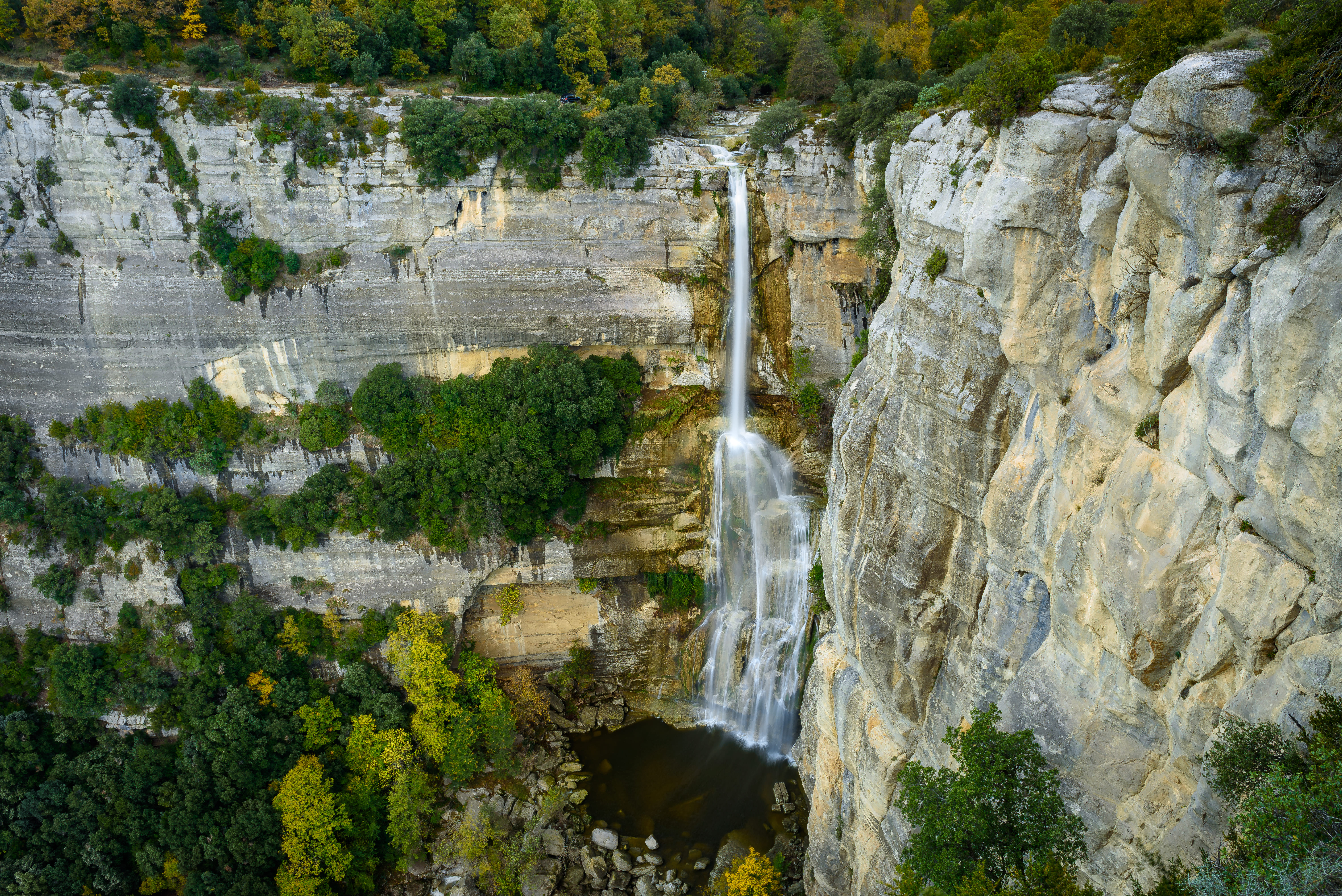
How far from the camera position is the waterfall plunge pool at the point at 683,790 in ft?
77.0

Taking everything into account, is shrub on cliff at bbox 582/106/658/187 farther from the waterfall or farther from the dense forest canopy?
the waterfall

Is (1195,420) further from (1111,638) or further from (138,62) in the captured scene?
(138,62)

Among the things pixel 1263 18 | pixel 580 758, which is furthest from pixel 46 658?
pixel 1263 18

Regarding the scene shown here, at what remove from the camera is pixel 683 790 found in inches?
990

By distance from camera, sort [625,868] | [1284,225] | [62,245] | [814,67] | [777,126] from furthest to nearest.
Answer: [814,67], [777,126], [62,245], [625,868], [1284,225]

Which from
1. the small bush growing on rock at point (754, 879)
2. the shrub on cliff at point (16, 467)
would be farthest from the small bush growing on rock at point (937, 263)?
the shrub on cliff at point (16, 467)

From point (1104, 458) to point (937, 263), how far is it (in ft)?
19.2

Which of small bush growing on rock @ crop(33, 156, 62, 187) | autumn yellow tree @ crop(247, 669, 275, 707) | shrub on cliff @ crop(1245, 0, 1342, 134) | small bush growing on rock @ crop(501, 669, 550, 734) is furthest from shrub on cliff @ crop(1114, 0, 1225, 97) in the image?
small bush growing on rock @ crop(33, 156, 62, 187)

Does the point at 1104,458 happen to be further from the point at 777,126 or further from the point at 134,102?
the point at 134,102

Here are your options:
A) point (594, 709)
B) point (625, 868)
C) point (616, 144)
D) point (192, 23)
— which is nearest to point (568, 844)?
point (625, 868)

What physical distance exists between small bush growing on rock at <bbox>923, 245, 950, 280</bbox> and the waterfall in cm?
1073

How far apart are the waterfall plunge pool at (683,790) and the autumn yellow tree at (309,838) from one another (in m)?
7.64

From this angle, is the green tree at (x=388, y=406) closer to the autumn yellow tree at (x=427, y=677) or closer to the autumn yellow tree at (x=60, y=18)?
Result: the autumn yellow tree at (x=427, y=677)

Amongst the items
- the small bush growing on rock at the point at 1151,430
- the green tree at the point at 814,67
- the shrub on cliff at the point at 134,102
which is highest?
the green tree at the point at 814,67
